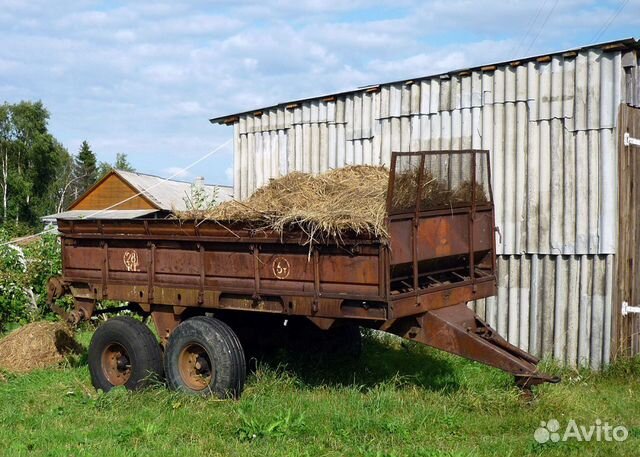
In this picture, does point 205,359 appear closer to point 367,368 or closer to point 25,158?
point 367,368

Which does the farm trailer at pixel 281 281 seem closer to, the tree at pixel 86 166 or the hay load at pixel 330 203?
the hay load at pixel 330 203

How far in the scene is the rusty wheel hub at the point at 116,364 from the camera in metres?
8.74

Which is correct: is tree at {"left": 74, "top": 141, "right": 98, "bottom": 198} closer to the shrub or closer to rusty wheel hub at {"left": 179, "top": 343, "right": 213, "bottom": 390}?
the shrub

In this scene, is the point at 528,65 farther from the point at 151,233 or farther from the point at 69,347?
the point at 69,347

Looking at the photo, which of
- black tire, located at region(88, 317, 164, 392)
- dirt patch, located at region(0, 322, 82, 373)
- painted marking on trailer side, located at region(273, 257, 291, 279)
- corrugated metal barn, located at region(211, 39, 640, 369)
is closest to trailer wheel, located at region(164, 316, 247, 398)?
black tire, located at region(88, 317, 164, 392)

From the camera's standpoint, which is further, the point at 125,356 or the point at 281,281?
the point at 125,356

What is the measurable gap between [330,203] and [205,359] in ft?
7.55

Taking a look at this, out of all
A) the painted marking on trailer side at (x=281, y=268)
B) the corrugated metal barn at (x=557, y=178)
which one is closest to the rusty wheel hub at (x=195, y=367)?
the painted marking on trailer side at (x=281, y=268)

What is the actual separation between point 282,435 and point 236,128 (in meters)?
7.75

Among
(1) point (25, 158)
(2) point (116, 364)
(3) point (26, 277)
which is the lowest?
(2) point (116, 364)

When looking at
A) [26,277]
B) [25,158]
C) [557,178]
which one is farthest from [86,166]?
[557,178]

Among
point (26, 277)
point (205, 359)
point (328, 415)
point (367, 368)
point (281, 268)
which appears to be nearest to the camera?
point (328, 415)

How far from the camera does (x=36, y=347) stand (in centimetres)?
1058

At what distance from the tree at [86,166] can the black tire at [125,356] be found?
63.2 metres
